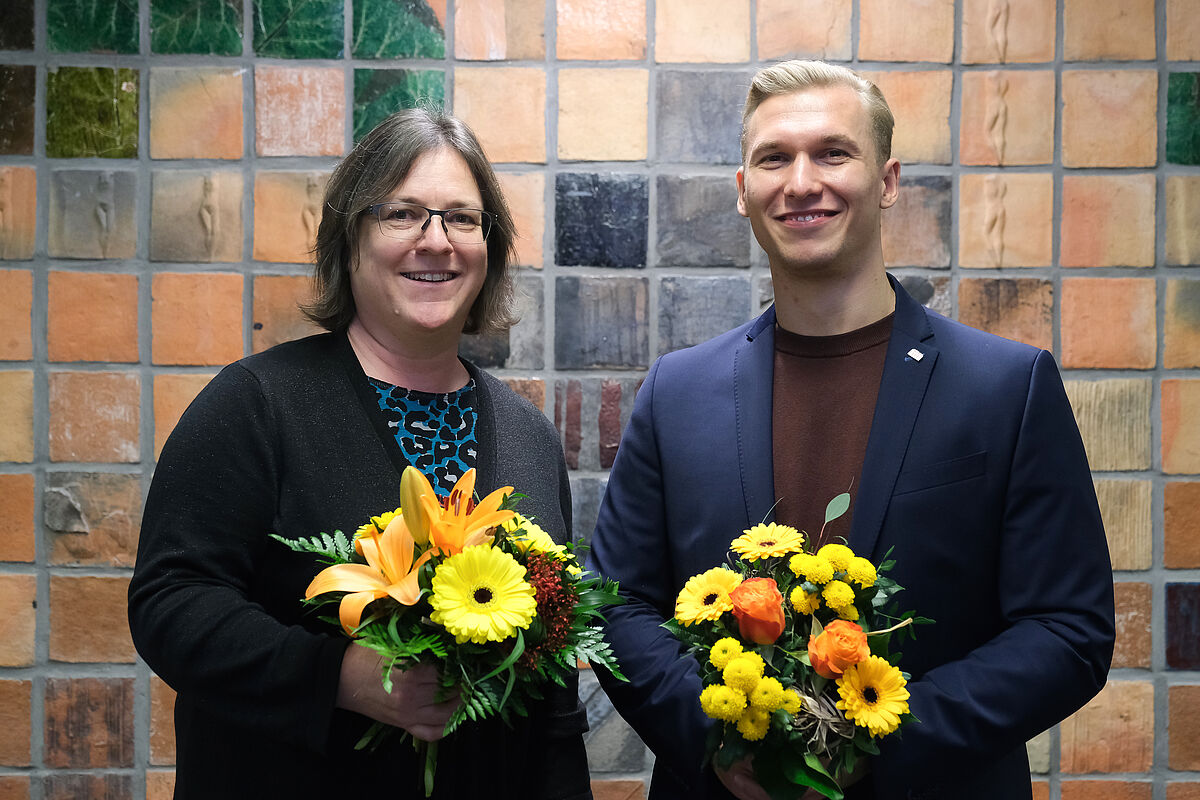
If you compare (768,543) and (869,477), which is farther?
(869,477)

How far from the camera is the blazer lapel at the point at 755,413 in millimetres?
1554

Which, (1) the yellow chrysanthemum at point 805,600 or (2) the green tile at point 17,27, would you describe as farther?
(2) the green tile at point 17,27

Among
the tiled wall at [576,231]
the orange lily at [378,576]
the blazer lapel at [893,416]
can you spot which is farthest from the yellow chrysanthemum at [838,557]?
the tiled wall at [576,231]

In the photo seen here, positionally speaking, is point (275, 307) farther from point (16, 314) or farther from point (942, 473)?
point (942, 473)

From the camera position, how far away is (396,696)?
51.6 inches

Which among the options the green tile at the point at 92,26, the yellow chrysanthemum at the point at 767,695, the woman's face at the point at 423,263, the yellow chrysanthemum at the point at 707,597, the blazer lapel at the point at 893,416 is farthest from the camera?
the green tile at the point at 92,26

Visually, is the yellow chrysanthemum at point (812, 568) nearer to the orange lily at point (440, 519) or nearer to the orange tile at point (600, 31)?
the orange lily at point (440, 519)

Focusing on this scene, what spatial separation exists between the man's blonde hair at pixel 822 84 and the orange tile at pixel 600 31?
685 millimetres

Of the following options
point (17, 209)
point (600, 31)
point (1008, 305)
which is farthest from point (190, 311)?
point (1008, 305)

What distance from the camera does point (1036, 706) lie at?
1.38 m

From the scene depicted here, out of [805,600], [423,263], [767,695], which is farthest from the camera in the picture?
[423,263]

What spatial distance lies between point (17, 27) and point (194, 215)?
589 mm

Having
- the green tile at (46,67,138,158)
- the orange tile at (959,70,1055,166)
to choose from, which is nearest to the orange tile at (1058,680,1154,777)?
the orange tile at (959,70,1055,166)

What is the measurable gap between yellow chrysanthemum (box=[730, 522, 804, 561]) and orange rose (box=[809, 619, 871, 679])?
0.13 metres
